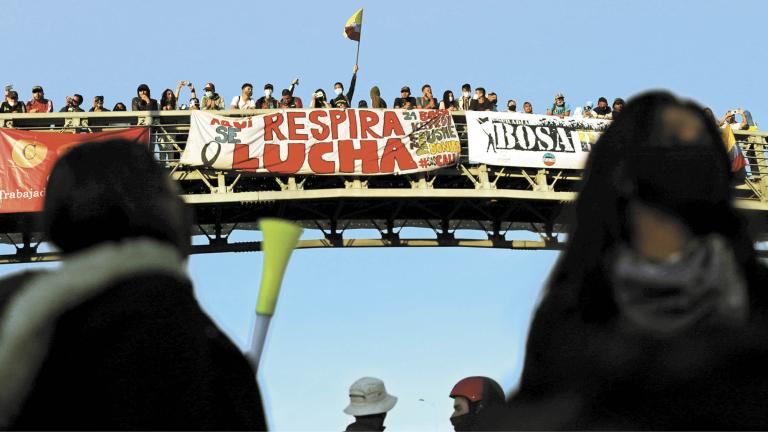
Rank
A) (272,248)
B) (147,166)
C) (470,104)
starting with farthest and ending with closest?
1. (470,104)
2. (272,248)
3. (147,166)

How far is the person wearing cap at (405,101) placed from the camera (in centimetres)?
2531

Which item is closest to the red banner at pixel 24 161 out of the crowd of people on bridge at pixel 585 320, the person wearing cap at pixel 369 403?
the person wearing cap at pixel 369 403

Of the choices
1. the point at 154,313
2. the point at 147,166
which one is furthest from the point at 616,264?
the point at 147,166

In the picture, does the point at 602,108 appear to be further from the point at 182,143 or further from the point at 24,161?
the point at 24,161

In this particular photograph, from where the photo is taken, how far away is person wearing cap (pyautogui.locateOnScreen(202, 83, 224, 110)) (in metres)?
24.8

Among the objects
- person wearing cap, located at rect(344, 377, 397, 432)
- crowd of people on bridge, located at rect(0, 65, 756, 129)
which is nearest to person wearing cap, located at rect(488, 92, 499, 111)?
crowd of people on bridge, located at rect(0, 65, 756, 129)

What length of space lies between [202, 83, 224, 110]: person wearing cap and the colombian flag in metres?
5.11

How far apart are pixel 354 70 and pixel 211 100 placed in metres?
3.69

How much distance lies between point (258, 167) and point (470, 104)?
4.81m

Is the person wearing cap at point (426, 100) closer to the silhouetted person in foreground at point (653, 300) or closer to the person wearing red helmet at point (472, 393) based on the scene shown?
the person wearing red helmet at point (472, 393)

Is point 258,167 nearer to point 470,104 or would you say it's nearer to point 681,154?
point 470,104

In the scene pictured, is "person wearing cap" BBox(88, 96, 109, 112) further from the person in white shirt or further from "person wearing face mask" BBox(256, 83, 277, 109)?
the person in white shirt

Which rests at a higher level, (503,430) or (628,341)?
(628,341)

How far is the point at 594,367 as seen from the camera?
1.93 m
